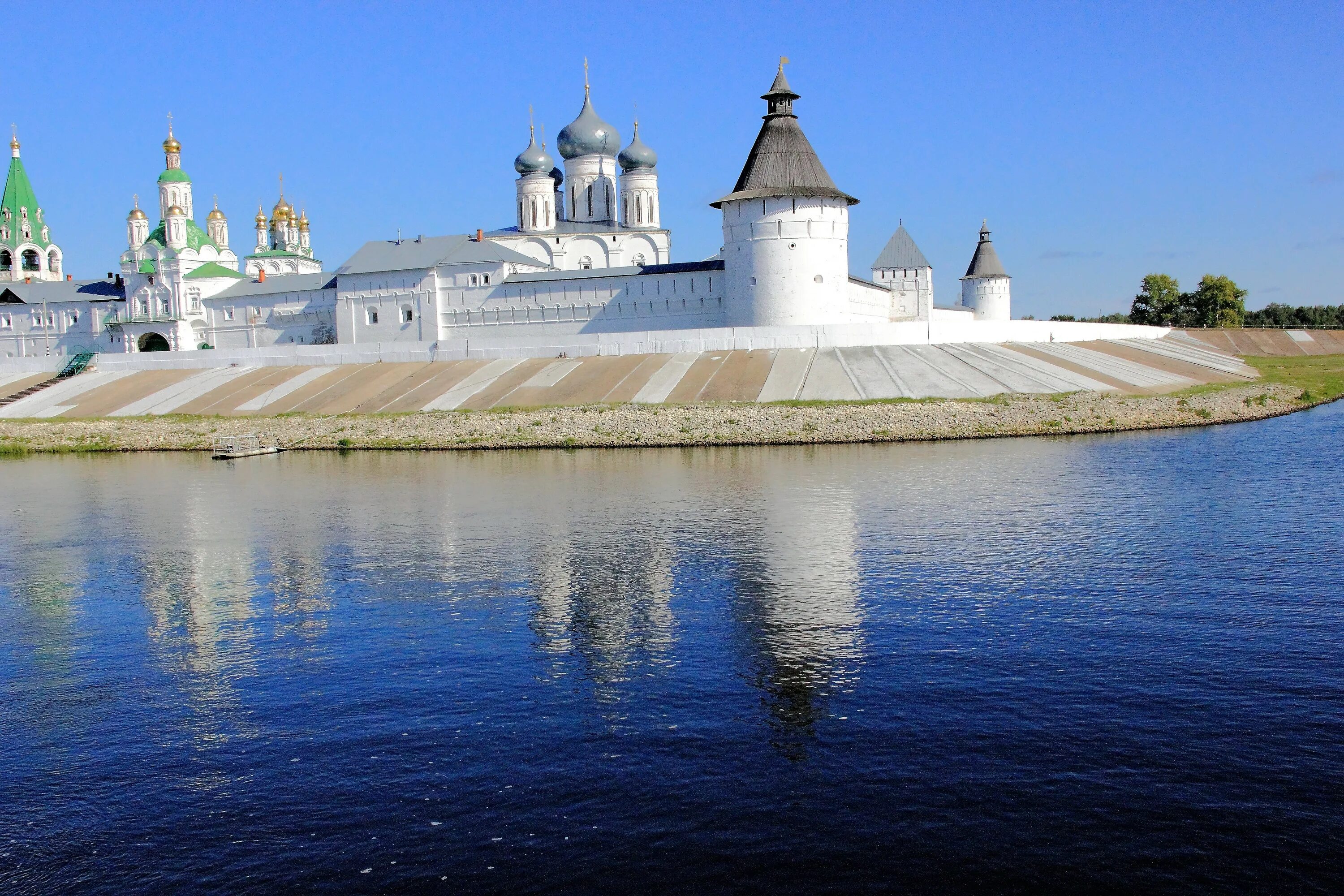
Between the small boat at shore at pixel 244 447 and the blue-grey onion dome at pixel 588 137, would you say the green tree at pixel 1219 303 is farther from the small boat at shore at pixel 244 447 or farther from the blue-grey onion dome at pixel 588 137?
the small boat at shore at pixel 244 447

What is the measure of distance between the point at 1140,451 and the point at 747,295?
880 inches

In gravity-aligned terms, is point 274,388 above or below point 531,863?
above

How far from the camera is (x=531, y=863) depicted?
23.9 feet

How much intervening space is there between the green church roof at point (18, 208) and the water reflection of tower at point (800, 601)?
63.1 m

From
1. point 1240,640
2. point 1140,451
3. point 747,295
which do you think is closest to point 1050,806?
point 1240,640

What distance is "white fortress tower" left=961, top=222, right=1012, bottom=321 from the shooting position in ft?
201

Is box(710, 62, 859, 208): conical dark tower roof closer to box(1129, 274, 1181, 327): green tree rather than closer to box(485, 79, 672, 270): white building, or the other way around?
box(485, 79, 672, 270): white building

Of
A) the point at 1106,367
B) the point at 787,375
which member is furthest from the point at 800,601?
the point at 1106,367

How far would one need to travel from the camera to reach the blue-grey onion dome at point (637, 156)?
5803 centimetres

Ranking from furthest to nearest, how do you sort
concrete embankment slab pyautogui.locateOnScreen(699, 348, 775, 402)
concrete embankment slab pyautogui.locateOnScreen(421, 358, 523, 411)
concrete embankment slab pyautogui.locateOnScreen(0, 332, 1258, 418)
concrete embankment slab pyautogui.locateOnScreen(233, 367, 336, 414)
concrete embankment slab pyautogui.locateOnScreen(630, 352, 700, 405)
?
concrete embankment slab pyautogui.locateOnScreen(233, 367, 336, 414) → concrete embankment slab pyautogui.locateOnScreen(421, 358, 523, 411) → concrete embankment slab pyautogui.locateOnScreen(630, 352, 700, 405) → concrete embankment slab pyautogui.locateOnScreen(0, 332, 1258, 418) → concrete embankment slab pyautogui.locateOnScreen(699, 348, 775, 402)

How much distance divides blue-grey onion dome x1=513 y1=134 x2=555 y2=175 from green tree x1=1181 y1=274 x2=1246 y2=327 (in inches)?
1718

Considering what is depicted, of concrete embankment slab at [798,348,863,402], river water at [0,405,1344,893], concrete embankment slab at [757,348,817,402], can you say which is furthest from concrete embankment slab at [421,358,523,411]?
river water at [0,405,1344,893]

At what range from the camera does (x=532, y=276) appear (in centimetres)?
5103

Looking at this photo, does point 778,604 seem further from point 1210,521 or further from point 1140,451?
point 1140,451
